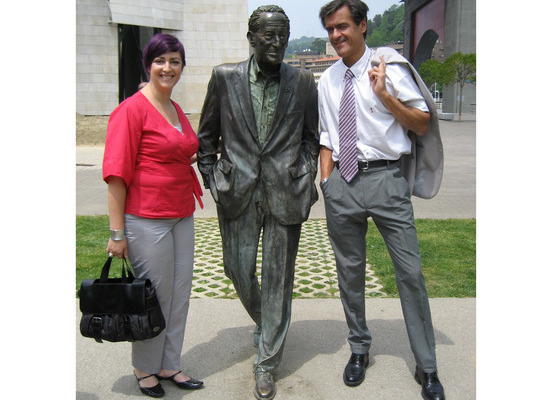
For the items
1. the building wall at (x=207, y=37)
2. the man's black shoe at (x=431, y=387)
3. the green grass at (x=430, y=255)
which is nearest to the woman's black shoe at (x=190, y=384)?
the man's black shoe at (x=431, y=387)

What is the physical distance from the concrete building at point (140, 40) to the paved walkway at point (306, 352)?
2284cm

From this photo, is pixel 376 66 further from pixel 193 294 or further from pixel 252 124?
pixel 193 294

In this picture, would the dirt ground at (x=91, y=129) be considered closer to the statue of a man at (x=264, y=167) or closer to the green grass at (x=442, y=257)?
the green grass at (x=442, y=257)

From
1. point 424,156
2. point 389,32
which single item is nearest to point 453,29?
point 424,156

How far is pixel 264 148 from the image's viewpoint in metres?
3.34

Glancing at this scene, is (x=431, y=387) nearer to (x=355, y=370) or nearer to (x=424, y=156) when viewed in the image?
(x=355, y=370)

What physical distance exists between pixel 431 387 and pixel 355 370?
48 cm

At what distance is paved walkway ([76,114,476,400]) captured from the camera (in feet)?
11.3

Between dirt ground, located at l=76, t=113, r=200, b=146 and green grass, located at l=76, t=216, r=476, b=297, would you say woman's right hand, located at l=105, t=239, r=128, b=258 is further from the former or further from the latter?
dirt ground, located at l=76, t=113, r=200, b=146

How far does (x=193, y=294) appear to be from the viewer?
17.8 ft

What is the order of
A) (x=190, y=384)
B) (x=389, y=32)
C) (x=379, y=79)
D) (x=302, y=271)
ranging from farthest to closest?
(x=389, y=32) → (x=302, y=271) → (x=190, y=384) → (x=379, y=79)

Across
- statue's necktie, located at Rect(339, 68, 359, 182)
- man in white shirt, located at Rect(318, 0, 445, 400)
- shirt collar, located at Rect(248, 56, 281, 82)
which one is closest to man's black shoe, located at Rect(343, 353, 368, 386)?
man in white shirt, located at Rect(318, 0, 445, 400)

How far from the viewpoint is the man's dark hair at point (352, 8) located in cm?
326

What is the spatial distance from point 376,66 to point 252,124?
82cm
